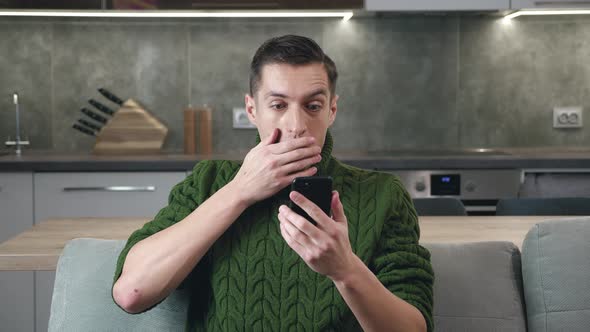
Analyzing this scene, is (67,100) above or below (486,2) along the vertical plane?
below

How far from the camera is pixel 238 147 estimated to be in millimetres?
3910

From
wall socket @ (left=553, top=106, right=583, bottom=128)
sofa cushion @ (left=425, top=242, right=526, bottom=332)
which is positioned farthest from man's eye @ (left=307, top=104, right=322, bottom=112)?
wall socket @ (left=553, top=106, right=583, bottom=128)

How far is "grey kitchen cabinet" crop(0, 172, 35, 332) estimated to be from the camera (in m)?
3.08

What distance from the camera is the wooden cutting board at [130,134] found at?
3.67 meters

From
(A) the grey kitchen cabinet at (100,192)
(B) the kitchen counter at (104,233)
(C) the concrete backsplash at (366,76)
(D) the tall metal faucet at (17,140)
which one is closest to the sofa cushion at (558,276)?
(B) the kitchen counter at (104,233)

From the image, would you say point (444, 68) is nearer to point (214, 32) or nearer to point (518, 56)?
point (518, 56)

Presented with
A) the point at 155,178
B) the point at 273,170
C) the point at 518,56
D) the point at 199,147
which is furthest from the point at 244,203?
the point at 518,56

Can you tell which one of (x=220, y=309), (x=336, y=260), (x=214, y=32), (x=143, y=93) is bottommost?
(x=220, y=309)

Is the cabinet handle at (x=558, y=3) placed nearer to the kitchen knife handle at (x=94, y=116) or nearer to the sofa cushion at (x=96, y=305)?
the kitchen knife handle at (x=94, y=116)

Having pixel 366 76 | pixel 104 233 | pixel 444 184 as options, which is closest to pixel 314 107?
pixel 104 233

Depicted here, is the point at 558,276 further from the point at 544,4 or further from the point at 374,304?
the point at 544,4

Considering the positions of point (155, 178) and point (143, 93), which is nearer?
point (155, 178)

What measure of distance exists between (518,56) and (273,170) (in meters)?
2.89

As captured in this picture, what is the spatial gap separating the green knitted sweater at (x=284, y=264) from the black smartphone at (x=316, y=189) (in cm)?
26
